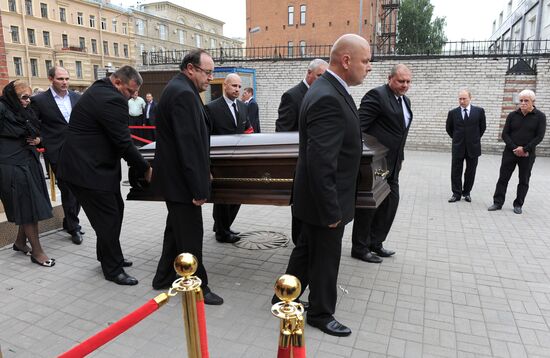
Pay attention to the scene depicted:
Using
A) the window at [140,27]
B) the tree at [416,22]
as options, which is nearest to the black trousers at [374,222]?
the tree at [416,22]

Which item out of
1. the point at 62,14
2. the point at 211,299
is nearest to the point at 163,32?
the point at 62,14

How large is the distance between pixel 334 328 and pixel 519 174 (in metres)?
4.78

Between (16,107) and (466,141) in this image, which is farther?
(466,141)

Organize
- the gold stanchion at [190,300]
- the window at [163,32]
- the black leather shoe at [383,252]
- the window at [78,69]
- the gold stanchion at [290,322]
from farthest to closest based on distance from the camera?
the window at [163,32] < the window at [78,69] < the black leather shoe at [383,252] < the gold stanchion at [190,300] < the gold stanchion at [290,322]

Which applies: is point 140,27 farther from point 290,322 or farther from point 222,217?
point 290,322

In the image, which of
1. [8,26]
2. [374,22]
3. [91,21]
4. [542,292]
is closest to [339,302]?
[542,292]

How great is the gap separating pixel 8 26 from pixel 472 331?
4546 cm

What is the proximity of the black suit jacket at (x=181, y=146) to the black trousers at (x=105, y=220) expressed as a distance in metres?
0.66

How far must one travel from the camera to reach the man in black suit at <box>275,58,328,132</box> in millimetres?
3955

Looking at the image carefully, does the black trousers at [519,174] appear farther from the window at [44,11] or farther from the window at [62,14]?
the window at [62,14]

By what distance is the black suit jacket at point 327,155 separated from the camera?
226 centimetres

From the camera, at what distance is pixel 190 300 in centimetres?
156

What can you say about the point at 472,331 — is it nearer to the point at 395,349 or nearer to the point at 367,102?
the point at 395,349

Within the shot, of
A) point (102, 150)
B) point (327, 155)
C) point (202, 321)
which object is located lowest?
point (202, 321)
